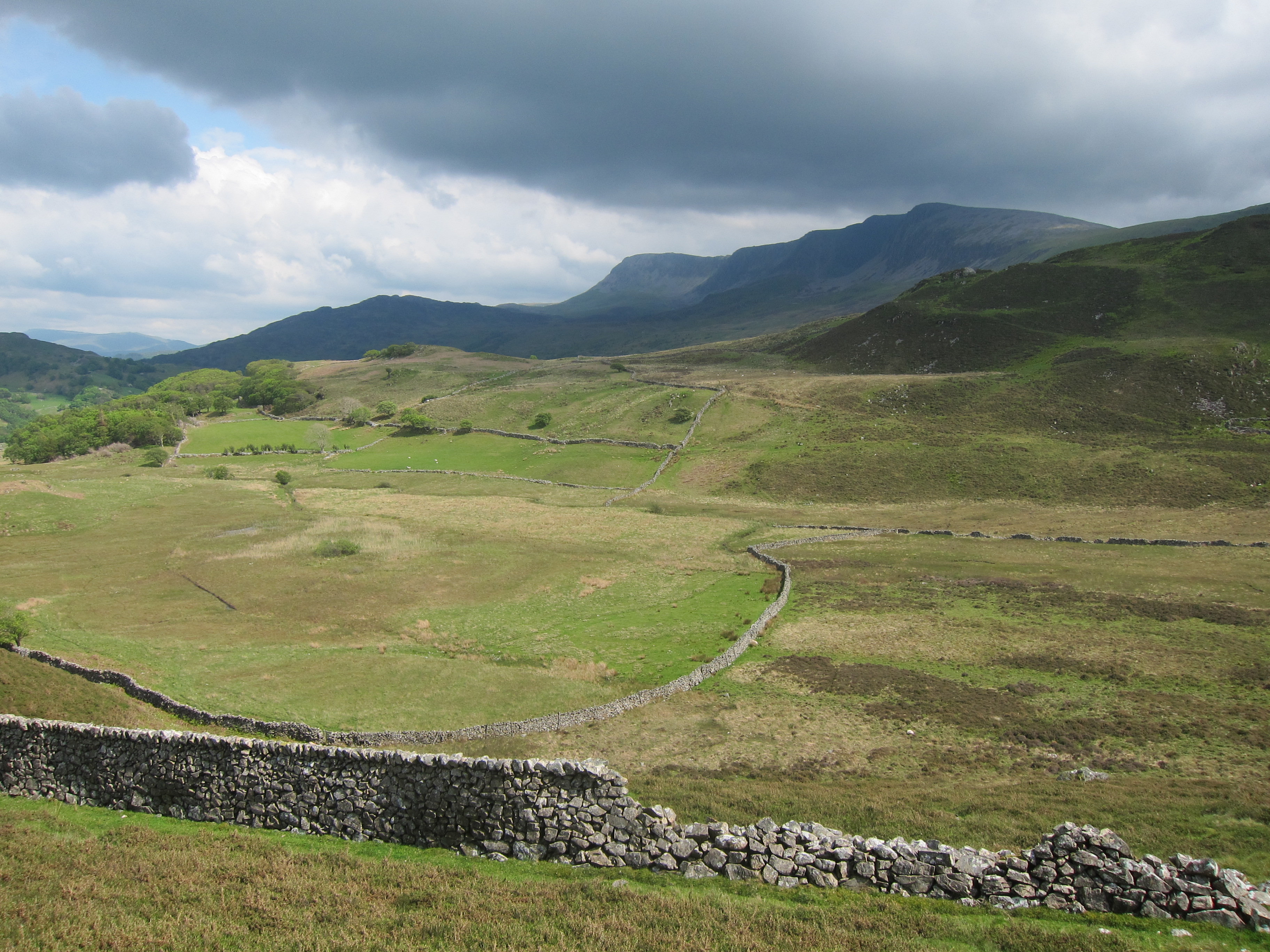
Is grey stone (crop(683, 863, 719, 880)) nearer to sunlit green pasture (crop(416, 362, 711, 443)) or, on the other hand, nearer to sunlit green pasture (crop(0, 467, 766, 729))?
sunlit green pasture (crop(0, 467, 766, 729))

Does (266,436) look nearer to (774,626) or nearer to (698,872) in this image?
(774,626)

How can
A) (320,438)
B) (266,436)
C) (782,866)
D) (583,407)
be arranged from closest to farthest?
(782,866)
(320,438)
(583,407)
(266,436)

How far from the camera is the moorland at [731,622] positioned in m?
14.1

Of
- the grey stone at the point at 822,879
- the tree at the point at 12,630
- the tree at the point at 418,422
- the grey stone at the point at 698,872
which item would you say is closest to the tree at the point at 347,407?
the tree at the point at 418,422

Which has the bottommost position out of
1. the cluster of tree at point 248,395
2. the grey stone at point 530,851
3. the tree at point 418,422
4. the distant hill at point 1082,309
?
the grey stone at point 530,851

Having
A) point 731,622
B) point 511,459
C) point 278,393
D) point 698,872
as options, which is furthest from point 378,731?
point 278,393

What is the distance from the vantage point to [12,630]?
111 feet

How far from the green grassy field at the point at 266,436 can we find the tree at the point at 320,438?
0.91 feet

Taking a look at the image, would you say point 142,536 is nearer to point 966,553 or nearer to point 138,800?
point 138,800

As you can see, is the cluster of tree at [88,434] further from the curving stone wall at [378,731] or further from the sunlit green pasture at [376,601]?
the curving stone wall at [378,731]

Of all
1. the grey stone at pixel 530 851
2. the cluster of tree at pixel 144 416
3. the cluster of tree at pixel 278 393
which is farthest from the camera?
the cluster of tree at pixel 278 393

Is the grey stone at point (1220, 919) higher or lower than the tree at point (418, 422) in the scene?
lower

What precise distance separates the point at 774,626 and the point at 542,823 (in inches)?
1040

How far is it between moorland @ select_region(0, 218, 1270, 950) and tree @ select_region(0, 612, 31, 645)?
1.57 meters
